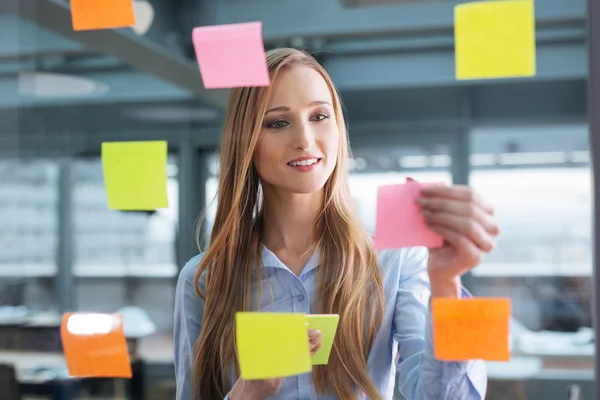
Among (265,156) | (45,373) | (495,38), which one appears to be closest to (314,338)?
(265,156)

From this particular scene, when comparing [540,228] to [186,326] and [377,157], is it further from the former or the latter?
[186,326]

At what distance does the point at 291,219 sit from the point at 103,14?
13.8 inches

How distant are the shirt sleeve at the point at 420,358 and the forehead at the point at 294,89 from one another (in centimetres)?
24

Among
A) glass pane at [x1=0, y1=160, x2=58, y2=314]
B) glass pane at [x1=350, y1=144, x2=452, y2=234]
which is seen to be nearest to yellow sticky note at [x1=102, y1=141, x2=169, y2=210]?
glass pane at [x1=0, y1=160, x2=58, y2=314]

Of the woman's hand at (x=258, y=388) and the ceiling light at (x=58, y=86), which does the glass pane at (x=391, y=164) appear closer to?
the ceiling light at (x=58, y=86)

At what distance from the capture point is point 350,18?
3.29 metres

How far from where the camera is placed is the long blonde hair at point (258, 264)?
821mm

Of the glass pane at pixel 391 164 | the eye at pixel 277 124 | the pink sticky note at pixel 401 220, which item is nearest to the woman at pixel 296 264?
the eye at pixel 277 124

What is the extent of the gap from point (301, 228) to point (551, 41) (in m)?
2.91

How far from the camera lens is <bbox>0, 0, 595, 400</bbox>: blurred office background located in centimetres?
313

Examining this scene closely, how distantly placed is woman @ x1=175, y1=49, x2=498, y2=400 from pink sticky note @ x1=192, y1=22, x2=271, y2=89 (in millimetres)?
101

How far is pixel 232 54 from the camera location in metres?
0.71

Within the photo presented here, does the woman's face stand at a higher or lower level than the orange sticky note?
higher

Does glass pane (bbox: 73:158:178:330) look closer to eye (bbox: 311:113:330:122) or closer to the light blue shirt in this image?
the light blue shirt
